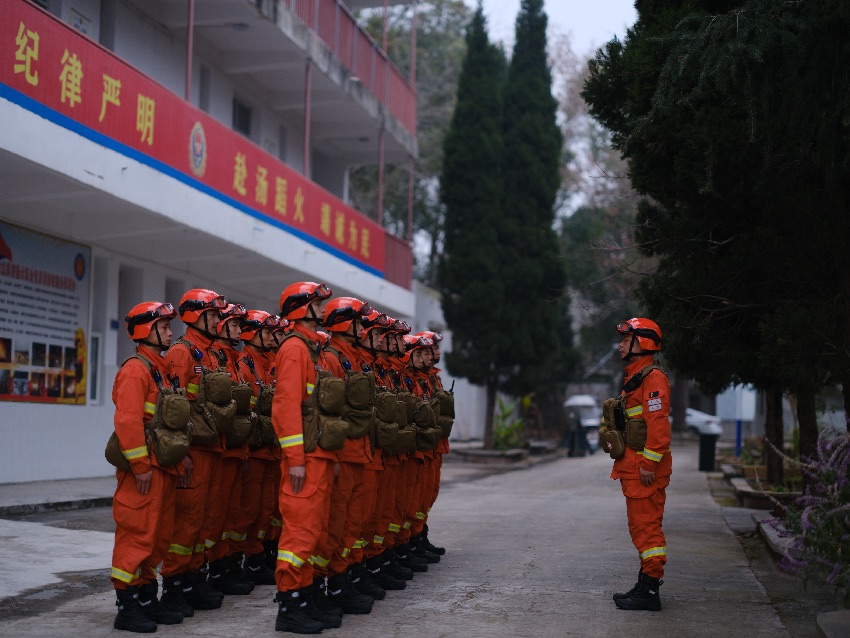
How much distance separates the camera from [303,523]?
24.5 ft

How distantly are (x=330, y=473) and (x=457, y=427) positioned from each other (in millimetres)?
36939

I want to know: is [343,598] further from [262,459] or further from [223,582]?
[262,459]

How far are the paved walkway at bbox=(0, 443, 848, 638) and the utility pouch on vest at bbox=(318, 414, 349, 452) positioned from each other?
3.94 ft

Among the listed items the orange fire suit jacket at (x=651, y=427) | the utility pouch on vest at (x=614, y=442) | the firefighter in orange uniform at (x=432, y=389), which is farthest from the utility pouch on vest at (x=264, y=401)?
the orange fire suit jacket at (x=651, y=427)

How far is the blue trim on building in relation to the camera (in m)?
12.5

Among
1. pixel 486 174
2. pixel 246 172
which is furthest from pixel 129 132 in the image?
pixel 486 174

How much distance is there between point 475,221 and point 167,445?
27.1 meters

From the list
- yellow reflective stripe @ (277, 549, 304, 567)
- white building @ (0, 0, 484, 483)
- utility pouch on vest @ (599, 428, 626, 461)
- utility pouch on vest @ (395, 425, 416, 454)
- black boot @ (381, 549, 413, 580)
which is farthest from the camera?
white building @ (0, 0, 484, 483)

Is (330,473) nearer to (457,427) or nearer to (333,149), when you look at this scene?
(333,149)

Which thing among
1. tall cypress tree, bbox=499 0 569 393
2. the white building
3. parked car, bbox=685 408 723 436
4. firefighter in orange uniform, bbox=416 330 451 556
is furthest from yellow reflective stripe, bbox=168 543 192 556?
parked car, bbox=685 408 723 436

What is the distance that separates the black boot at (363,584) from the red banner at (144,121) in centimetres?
651

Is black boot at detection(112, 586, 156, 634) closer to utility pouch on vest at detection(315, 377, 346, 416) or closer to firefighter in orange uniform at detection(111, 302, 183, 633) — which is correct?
firefighter in orange uniform at detection(111, 302, 183, 633)

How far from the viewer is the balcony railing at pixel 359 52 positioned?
2231 cm

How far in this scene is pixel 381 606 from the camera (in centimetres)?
866
